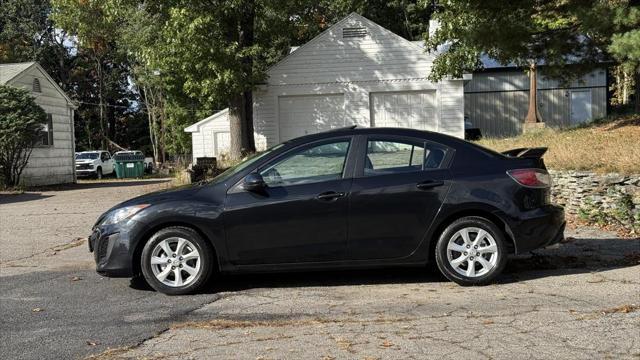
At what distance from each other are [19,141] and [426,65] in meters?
13.5

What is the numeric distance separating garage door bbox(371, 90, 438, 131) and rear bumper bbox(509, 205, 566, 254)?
15.6 meters

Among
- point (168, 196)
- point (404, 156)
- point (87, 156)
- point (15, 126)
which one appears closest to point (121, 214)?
point (168, 196)

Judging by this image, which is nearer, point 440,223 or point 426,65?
point 440,223

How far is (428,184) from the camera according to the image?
6.33 m

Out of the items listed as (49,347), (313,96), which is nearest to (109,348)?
(49,347)

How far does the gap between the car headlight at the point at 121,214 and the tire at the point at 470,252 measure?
3.00 meters

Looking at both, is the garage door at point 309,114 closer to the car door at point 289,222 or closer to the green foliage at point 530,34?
the green foliage at point 530,34

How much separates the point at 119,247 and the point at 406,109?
16857 mm

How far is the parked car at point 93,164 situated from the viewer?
3466 cm

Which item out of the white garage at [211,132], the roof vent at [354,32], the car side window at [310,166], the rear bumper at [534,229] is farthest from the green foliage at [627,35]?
the white garage at [211,132]

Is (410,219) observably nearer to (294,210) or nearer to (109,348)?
(294,210)

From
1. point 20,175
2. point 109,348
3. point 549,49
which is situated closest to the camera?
point 109,348

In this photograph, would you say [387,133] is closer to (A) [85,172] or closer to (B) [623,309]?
(B) [623,309]

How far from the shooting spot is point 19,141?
794 inches
